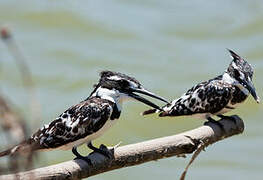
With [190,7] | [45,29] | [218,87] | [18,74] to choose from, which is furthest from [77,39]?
[218,87]

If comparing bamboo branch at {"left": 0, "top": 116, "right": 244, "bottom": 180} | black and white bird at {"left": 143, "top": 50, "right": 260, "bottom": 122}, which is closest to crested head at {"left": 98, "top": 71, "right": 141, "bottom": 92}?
bamboo branch at {"left": 0, "top": 116, "right": 244, "bottom": 180}

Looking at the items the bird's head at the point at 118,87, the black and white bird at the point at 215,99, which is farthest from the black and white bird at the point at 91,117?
the black and white bird at the point at 215,99

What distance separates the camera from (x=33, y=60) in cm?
1049

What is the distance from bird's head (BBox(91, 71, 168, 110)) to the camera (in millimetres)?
3986

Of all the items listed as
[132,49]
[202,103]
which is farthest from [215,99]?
[132,49]

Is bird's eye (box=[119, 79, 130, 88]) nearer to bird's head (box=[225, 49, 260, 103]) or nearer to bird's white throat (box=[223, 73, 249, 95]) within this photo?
bird's head (box=[225, 49, 260, 103])

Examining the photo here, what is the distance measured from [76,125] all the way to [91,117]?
9cm

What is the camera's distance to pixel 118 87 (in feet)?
13.3

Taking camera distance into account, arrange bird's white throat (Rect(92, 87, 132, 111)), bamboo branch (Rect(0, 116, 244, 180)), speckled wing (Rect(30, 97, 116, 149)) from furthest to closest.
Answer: bird's white throat (Rect(92, 87, 132, 111))
speckled wing (Rect(30, 97, 116, 149))
bamboo branch (Rect(0, 116, 244, 180))

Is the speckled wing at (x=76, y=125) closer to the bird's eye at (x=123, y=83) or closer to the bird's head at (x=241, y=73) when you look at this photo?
the bird's eye at (x=123, y=83)

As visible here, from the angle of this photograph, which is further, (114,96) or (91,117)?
(114,96)

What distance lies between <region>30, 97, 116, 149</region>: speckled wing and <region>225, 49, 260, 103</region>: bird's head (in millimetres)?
1230

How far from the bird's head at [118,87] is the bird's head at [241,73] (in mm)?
→ 1081

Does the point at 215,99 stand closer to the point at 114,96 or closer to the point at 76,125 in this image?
the point at 114,96
